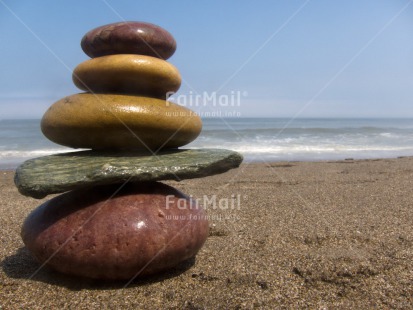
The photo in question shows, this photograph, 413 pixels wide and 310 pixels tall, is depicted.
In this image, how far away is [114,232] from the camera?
303 cm

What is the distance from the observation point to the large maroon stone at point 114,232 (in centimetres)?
302

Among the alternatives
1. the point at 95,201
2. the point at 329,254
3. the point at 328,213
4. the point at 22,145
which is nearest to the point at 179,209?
the point at 95,201

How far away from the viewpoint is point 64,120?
3.50 metres

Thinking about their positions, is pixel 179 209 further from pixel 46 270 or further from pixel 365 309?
pixel 365 309

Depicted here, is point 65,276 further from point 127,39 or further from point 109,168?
point 127,39

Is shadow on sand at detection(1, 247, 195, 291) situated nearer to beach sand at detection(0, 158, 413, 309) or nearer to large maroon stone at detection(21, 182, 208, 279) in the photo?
beach sand at detection(0, 158, 413, 309)

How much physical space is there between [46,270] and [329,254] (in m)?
2.67

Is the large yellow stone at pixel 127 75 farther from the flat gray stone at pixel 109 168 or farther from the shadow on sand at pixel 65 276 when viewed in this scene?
the shadow on sand at pixel 65 276

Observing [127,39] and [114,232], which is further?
[127,39]

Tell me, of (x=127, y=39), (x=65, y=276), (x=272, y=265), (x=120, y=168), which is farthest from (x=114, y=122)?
(x=272, y=265)

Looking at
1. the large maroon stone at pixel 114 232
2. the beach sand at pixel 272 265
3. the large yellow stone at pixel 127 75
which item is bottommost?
the beach sand at pixel 272 265

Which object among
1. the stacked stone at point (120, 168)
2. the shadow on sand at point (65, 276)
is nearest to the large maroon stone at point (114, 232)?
the stacked stone at point (120, 168)

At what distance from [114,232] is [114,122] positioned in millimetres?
978

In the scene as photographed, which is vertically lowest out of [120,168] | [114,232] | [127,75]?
[114,232]
